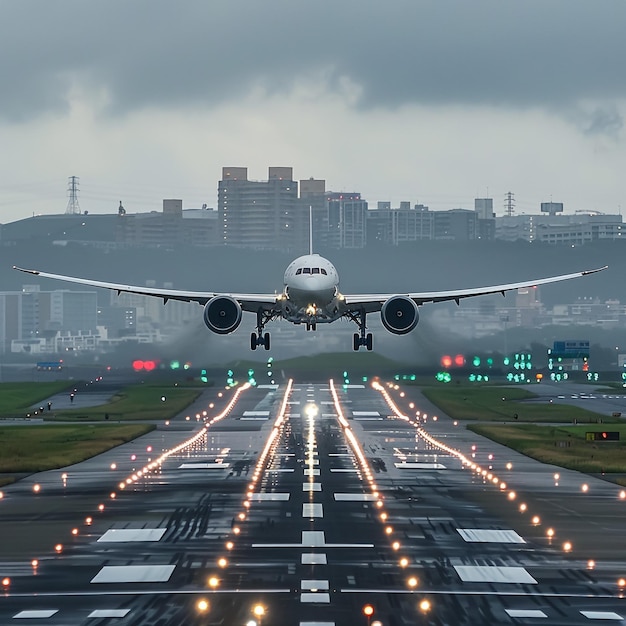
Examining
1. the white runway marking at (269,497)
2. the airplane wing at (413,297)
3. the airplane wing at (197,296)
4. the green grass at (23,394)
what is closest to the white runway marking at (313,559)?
the white runway marking at (269,497)

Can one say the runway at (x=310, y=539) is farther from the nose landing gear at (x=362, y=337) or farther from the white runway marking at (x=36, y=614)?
the nose landing gear at (x=362, y=337)

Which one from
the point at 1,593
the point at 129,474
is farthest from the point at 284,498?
the point at 1,593

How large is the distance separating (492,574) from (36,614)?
16672 mm

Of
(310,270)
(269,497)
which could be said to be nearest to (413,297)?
(310,270)

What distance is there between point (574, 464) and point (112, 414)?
62049mm

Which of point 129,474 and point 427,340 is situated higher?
point 427,340

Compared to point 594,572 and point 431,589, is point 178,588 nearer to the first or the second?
point 431,589

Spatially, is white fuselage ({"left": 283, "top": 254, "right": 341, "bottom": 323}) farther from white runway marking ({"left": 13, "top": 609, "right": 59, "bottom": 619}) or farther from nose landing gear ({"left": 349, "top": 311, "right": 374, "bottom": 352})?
white runway marking ({"left": 13, "top": 609, "right": 59, "bottom": 619})

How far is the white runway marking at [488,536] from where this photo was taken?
2069 inches

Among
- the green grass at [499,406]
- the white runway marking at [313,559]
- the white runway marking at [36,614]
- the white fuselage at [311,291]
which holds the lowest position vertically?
the white runway marking at [36,614]

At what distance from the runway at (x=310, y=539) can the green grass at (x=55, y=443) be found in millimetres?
2661

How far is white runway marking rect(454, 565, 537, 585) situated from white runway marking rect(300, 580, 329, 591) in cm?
516

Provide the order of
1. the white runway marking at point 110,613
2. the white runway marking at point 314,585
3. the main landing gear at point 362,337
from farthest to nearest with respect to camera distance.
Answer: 1. the main landing gear at point 362,337
2. the white runway marking at point 314,585
3. the white runway marking at point 110,613

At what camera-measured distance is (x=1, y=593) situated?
4169cm
